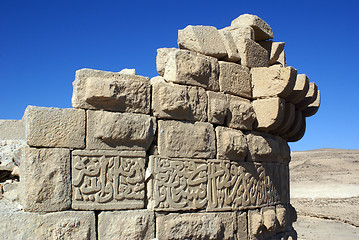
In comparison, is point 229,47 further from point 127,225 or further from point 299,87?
point 127,225

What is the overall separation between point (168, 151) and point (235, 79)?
59.1 inches

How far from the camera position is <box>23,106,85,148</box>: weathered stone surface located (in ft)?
12.0

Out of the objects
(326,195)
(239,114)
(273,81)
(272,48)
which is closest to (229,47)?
(273,81)

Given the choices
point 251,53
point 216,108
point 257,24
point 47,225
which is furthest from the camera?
point 257,24

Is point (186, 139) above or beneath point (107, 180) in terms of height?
above

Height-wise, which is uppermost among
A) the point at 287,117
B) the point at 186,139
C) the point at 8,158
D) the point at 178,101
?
the point at 178,101

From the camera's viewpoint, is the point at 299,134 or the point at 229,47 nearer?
the point at 229,47

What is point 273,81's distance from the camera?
514 centimetres

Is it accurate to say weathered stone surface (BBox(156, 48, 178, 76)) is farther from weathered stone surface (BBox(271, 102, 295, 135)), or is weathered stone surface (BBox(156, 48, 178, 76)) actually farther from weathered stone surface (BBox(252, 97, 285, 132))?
weathered stone surface (BBox(271, 102, 295, 135))

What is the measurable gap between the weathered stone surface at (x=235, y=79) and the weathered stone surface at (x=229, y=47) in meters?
0.11

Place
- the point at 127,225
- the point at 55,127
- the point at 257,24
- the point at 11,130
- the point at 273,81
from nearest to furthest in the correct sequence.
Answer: the point at 55,127
the point at 127,225
the point at 273,81
the point at 257,24
the point at 11,130

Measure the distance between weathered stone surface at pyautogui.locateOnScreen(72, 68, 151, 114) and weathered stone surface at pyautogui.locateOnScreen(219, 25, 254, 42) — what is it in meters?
1.77

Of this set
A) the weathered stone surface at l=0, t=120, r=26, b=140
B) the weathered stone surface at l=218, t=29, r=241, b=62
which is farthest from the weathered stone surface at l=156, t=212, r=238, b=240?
the weathered stone surface at l=0, t=120, r=26, b=140

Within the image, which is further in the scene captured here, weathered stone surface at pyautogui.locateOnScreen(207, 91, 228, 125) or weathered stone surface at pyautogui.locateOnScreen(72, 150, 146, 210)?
weathered stone surface at pyautogui.locateOnScreen(207, 91, 228, 125)
